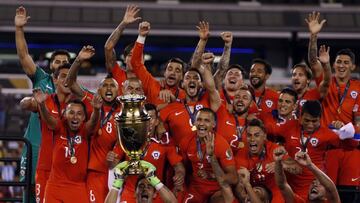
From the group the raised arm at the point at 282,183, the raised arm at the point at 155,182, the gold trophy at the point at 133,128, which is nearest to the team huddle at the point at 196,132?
the raised arm at the point at 282,183

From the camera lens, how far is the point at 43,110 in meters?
10.5

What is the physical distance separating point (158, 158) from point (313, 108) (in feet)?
5.40

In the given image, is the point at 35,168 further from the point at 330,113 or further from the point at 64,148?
the point at 330,113

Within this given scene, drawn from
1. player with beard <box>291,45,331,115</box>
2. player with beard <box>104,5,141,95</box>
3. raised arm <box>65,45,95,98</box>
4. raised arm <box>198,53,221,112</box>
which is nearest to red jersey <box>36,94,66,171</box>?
raised arm <box>65,45,95,98</box>

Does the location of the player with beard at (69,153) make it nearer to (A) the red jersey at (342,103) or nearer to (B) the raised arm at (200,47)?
(B) the raised arm at (200,47)

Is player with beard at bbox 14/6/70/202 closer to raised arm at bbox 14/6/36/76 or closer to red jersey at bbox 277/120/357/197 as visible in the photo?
raised arm at bbox 14/6/36/76

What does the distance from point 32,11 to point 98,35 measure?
159 centimetres

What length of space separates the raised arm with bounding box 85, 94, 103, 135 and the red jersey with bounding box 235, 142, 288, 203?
149 centimetres

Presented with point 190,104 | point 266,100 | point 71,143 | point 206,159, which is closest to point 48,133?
point 71,143

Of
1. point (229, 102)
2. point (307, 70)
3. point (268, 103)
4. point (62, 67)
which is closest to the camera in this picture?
point (62, 67)

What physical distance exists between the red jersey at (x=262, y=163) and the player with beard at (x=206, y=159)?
0.90 feet

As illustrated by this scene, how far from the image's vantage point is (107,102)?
35.8 feet

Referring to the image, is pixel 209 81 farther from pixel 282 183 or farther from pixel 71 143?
pixel 71 143

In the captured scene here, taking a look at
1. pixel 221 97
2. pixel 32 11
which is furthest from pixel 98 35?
pixel 221 97
